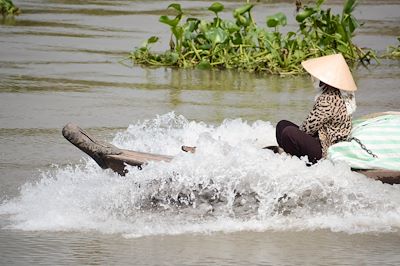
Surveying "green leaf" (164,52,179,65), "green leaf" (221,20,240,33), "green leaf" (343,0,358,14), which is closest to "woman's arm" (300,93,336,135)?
"green leaf" (221,20,240,33)

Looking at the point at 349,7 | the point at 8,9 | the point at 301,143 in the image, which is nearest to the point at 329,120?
the point at 301,143

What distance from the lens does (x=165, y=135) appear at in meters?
9.21

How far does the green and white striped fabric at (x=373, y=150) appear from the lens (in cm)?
756

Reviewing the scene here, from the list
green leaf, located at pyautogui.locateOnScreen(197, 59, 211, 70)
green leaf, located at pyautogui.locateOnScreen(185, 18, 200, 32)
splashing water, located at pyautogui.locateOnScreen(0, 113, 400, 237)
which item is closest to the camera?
splashing water, located at pyautogui.locateOnScreen(0, 113, 400, 237)

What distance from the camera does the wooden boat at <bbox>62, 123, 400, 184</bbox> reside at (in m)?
7.45

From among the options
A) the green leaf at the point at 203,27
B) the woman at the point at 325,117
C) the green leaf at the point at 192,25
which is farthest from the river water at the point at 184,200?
the green leaf at the point at 192,25

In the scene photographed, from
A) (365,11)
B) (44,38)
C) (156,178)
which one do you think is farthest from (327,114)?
(365,11)

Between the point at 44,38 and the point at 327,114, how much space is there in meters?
10.6

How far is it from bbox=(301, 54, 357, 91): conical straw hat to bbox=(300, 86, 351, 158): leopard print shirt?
0.31 feet

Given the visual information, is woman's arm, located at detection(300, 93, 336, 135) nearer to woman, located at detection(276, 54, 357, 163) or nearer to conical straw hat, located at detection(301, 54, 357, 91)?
woman, located at detection(276, 54, 357, 163)

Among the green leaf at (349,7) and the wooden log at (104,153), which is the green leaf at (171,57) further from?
the wooden log at (104,153)

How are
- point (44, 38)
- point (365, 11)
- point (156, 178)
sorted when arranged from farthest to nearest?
point (365, 11), point (44, 38), point (156, 178)

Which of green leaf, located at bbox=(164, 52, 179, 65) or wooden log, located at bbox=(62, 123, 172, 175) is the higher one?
wooden log, located at bbox=(62, 123, 172, 175)

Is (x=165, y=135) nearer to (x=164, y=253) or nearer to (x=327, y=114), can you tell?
(x=327, y=114)
